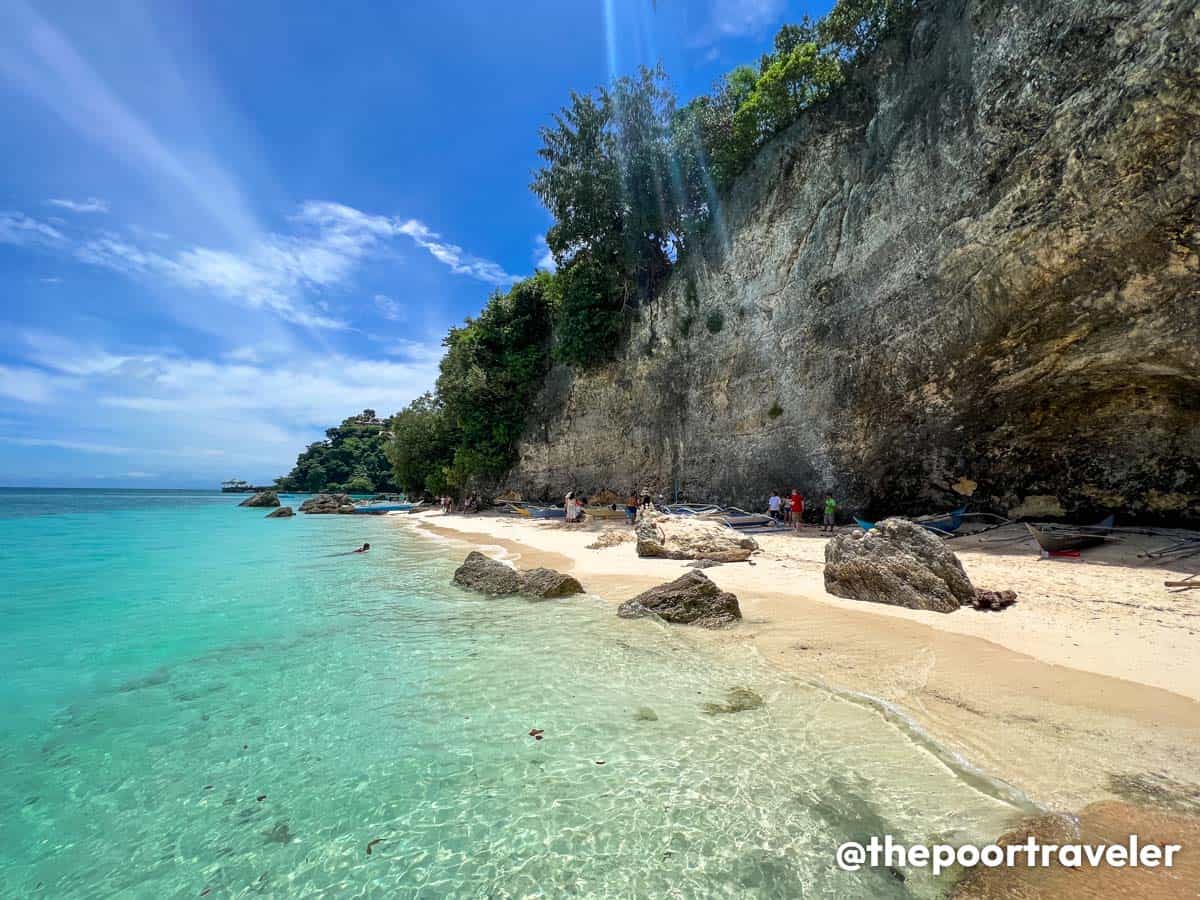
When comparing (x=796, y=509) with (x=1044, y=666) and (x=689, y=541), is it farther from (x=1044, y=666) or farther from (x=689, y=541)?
(x=1044, y=666)

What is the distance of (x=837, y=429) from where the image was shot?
1647 centimetres

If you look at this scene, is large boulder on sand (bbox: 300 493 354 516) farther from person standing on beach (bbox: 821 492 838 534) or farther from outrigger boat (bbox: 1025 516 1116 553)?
outrigger boat (bbox: 1025 516 1116 553)

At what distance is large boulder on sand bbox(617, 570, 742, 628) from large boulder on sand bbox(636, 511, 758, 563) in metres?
4.34

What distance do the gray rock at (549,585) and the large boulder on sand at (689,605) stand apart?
1606 mm

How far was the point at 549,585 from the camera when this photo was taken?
8969 mm

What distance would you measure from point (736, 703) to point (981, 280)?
12.6 m

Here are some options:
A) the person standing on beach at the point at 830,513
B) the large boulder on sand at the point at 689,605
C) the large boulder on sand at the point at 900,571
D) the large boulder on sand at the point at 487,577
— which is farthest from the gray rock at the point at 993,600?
the person standing on beach at the point at 830,513

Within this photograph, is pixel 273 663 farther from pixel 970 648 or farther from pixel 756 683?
pixel 970 648

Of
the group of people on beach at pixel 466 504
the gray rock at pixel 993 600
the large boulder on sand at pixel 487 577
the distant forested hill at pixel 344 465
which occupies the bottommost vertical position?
the large boulder on sand at pixel 487 577

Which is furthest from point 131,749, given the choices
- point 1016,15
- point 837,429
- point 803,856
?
point 1016,15

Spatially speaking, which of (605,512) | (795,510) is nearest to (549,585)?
(795,510)

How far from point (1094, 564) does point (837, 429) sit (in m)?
8.03

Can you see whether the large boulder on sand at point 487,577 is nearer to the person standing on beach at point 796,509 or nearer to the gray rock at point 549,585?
the gray rock at point 549,585

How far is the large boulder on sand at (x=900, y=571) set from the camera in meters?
7.16
